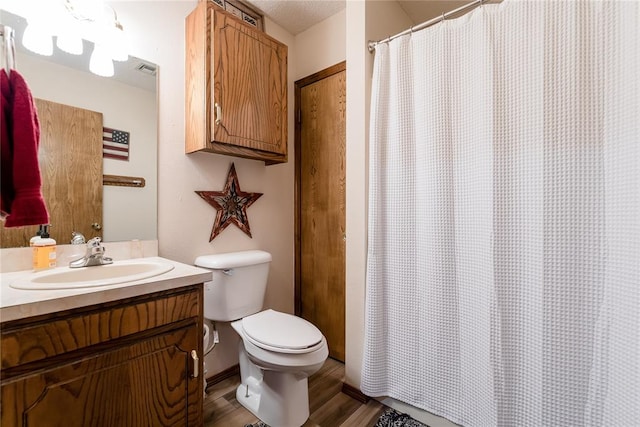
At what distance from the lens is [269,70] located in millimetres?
1639

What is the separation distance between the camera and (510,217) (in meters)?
1.08

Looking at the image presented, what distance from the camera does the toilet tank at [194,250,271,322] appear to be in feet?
4.89

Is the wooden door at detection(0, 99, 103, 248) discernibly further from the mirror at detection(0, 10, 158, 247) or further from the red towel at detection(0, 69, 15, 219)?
the red towel at detection(0, 69, 15, 219)

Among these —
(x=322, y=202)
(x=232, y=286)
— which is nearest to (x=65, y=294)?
(x=232, y=286)

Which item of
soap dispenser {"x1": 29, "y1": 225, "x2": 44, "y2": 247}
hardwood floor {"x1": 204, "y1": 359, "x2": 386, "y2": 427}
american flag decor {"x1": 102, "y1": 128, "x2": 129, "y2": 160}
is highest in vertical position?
american flag decor {"x1": 102, "y1": 128, "x2": 129, "y2": 160}

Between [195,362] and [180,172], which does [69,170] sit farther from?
[195,362]

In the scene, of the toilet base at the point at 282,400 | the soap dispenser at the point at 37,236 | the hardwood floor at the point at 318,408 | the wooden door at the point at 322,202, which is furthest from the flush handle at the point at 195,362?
the wooden door at the point at 322,202

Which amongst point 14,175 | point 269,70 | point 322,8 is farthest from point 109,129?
point 322,8

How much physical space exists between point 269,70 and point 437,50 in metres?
0.93

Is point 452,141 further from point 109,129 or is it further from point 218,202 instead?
point 109,129

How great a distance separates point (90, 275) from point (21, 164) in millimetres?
635

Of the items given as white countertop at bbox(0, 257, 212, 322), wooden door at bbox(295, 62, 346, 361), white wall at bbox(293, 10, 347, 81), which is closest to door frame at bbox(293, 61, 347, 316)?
wooden door at bbox(295, 62, 346, 361)

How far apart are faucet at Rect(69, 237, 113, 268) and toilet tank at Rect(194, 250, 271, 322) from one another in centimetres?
44

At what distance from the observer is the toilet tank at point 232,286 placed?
4.89ft
